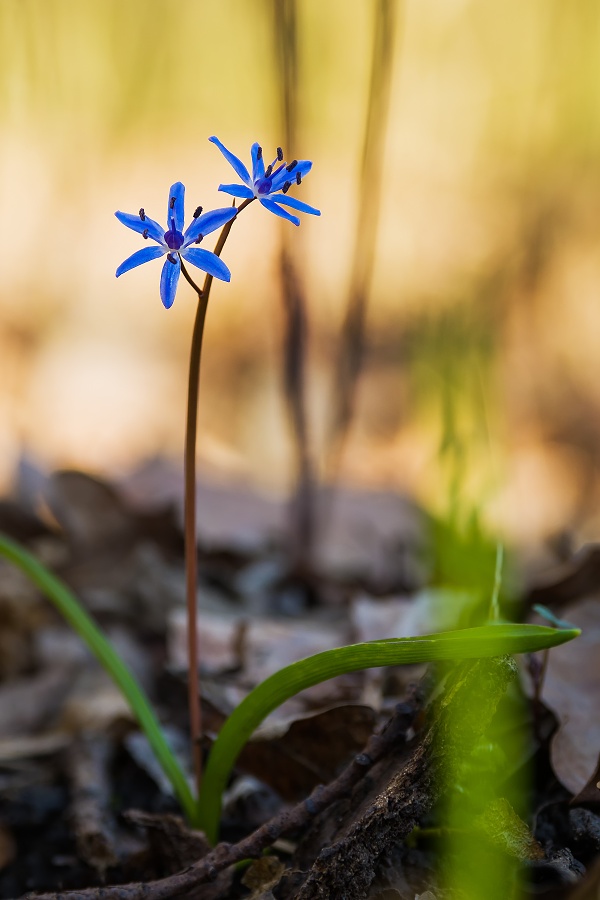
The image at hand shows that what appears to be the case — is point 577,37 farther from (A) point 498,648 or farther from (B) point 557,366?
(A) point 498,648

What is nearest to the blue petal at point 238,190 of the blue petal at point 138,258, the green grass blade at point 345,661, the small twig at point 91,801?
the blue petal at point 138,258

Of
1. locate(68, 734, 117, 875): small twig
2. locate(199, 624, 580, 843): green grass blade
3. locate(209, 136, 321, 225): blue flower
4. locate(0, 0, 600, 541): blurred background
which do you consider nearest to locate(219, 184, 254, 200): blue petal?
locate(209, 136, 321, 225): blue flower

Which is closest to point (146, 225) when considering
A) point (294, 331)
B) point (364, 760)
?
point (364, 760)

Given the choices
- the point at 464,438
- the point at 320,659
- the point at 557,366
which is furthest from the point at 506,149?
the point at 320,659

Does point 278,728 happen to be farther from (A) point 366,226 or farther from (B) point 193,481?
(A) point 366,226

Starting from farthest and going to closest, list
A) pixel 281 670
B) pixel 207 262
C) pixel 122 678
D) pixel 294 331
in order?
pixel 294 331, pixel 122 678, pixel 281 670, pixel 207 262

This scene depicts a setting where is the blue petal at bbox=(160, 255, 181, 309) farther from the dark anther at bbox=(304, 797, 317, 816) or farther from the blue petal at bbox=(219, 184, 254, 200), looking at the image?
the dark anther at bbox=(304, 797, 317, 816)
